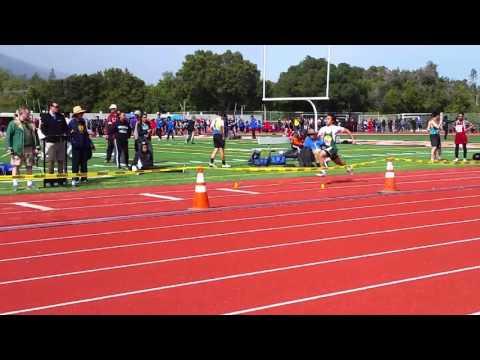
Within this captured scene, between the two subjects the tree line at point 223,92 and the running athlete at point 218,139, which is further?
the tree line at point 223,92

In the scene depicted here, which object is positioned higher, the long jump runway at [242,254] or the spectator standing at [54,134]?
the spectator standing at [54,134]

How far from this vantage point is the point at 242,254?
27.7 feet

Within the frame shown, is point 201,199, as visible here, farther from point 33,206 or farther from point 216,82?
point 216,82

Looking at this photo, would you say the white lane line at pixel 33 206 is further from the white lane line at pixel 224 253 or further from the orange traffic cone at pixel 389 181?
the orange traffic cone at pixel 389 181

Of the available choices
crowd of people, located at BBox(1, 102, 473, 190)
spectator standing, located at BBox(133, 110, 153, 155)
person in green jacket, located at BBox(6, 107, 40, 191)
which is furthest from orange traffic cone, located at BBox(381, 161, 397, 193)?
Answer: person in green jacket, located at BBox(6, 107, 40, 191)

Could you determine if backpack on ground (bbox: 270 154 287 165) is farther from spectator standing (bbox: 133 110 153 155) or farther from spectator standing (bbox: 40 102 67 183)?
spectator standing (bbox: 40 102 67 183)

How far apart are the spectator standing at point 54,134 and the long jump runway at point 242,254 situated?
1663mm

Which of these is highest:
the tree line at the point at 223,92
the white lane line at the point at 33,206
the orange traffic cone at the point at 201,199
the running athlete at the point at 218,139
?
the tree line at the point at 223,92

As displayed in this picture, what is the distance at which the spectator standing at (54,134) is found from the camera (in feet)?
50.3

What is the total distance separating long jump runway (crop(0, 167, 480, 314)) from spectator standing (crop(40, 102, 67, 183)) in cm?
166

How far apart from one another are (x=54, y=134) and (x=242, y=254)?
8.34 m

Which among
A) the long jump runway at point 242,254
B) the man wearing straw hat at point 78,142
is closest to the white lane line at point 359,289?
the long jump runway at point 242,254

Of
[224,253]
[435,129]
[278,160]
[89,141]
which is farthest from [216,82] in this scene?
[224,253]
